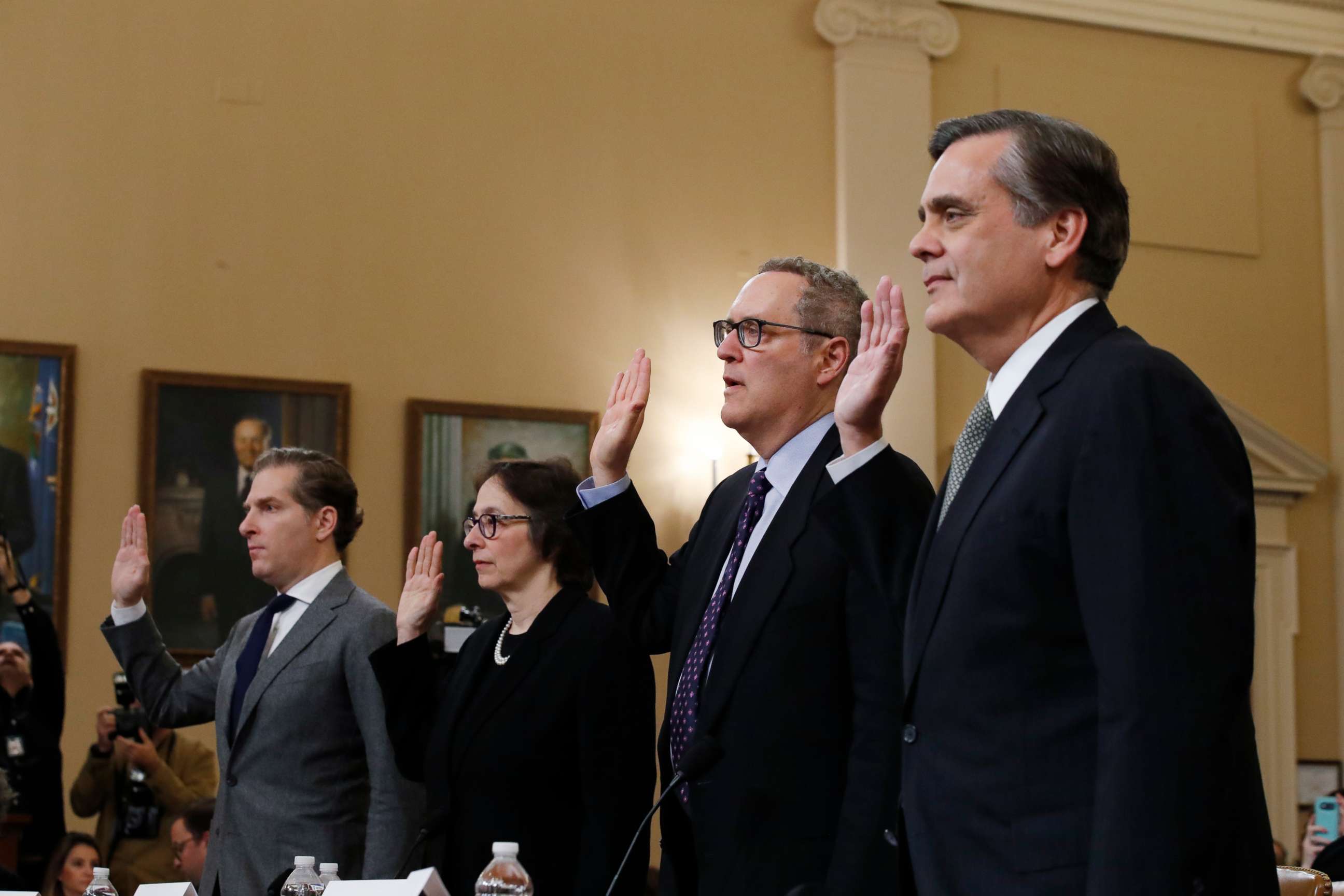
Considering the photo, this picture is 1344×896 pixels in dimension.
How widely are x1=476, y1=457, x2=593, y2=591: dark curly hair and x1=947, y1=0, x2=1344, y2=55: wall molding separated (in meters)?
6.84

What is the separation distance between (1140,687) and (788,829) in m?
1.07

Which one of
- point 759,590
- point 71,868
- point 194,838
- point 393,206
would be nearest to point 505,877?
point 759,590

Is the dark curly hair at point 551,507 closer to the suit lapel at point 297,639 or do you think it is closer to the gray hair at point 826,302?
the suit lapel at point 297,639

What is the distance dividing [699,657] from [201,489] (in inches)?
220

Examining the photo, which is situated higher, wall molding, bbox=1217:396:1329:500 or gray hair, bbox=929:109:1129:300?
wall molding, bbox=1217:396:1329:500

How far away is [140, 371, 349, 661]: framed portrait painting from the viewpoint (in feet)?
25.7

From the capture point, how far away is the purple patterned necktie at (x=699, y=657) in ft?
9.56

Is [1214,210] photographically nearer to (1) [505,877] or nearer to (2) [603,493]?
(2) [603,493]

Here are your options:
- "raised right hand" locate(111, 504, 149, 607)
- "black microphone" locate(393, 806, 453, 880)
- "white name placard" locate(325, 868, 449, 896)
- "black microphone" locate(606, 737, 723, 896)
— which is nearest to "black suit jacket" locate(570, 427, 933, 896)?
"black microphone" locate(606, 737, 723, 896)

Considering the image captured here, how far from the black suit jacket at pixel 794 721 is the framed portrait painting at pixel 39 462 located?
18.3 feet

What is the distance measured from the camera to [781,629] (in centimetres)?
283

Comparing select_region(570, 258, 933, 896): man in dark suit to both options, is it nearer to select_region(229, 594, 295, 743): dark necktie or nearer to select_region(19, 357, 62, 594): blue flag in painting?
select_region(229, 594, 295, 743): dark necktie

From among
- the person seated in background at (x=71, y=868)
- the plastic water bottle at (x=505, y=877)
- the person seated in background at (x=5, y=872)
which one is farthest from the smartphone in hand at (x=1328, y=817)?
the person seated in background at (x=71, y=868)

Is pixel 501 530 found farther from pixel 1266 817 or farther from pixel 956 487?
pixel 1266 817
